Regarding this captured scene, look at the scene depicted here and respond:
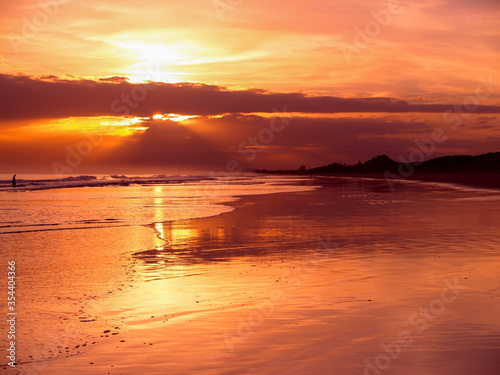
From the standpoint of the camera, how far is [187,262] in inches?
476

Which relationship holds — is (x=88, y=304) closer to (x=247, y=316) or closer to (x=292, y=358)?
(x=247, y=316)

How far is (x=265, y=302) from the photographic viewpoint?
27.5ft

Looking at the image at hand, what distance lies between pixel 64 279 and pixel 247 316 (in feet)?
14.8

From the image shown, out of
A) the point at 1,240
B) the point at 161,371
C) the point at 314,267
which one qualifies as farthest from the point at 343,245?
the point at 1,240

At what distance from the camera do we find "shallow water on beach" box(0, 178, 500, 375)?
5.92m

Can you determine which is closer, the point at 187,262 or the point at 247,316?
the point at 247,316

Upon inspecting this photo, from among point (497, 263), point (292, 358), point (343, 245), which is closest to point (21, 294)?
point (292, 358)

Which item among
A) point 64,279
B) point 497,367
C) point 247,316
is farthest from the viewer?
point 64,279

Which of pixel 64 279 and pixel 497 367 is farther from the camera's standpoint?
pixel 64 279

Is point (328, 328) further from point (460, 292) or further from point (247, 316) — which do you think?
point (460, 292)

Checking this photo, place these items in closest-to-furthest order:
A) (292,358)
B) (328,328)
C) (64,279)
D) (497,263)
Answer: (292,358) < (328,328) < (64,279) < (497,263)

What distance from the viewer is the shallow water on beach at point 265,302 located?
5.92m

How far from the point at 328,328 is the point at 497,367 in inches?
84.1

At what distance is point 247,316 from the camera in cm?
761
